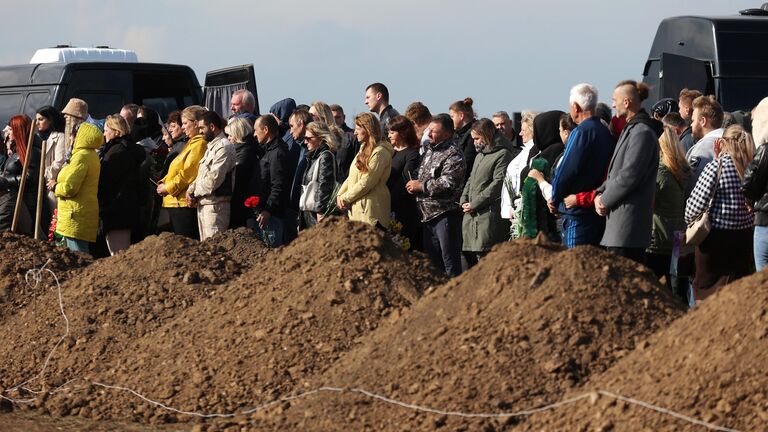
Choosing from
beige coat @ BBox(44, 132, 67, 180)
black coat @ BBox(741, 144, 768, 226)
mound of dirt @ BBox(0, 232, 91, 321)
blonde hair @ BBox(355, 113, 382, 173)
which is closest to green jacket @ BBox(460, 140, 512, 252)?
blonde hair @ BBox(355, 113, 382, 173)

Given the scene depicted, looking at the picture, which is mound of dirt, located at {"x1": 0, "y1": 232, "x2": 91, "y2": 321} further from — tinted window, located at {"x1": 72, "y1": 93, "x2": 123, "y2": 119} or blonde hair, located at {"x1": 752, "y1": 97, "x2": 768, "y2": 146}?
blonde hair, located at {"x1": 752, "y1": 97, "x2": 768, "y2": 146}

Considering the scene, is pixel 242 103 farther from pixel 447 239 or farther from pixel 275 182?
pixel 447 239

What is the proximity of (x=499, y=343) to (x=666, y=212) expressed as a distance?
3.64 metres

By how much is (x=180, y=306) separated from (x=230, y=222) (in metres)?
3.24

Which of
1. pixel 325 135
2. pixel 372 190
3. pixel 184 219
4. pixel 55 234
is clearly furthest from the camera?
pixel 55 234

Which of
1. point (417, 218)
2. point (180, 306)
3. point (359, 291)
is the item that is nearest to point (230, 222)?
point (417, 218)

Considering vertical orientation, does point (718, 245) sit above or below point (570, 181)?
below

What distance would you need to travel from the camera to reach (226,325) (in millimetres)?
9289

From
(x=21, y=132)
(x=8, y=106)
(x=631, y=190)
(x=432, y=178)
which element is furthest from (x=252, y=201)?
(x=8, y=106)

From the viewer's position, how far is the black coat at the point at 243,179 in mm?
13250

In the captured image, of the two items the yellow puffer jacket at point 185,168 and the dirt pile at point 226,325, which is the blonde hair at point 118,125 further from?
the dirt pile at point 226,325

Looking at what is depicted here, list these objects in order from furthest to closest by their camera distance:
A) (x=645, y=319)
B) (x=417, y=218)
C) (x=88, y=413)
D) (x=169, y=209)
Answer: (x=169, y=209), (x=417, y=218), (x=88, y=413), (x=645, y=319)

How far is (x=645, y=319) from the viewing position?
775cm

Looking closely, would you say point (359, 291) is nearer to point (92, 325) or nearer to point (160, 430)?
point (160, 430)
